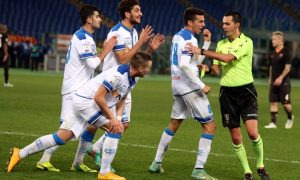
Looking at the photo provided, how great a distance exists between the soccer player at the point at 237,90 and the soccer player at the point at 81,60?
1.32 meters

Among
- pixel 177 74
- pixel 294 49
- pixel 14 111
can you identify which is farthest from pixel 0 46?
pixel 294 49

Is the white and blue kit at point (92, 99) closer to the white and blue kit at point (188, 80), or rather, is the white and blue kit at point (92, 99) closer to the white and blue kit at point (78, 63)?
the white and blue kit at point (78, 63)

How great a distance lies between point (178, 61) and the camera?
1137 cm

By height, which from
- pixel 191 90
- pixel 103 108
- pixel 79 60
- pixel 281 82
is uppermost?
pixel 79 60

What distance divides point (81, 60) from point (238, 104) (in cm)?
217

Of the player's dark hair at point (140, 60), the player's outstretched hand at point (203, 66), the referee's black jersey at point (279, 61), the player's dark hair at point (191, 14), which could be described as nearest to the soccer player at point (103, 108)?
the player's dark hair at point (140, 60)

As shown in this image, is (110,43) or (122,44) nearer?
(110,43)

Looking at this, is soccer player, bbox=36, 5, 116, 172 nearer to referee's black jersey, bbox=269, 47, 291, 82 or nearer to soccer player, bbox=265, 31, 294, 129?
soccer player, bbox=265, 31, 294, 129

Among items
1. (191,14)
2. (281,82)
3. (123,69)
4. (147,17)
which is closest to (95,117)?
(123,69)

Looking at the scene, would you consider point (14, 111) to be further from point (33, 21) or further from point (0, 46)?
point (33, 21)

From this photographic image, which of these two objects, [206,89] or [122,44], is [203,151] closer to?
[206,89]

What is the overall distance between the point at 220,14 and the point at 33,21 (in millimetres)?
12179

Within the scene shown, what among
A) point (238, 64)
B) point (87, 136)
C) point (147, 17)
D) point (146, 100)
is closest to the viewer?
point (87, 136)

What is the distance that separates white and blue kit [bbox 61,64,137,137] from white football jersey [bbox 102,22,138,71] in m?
1.07
